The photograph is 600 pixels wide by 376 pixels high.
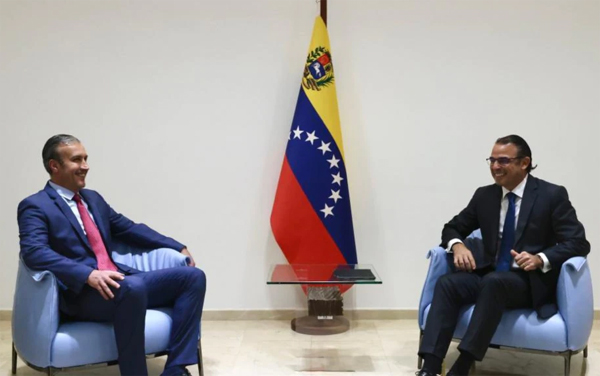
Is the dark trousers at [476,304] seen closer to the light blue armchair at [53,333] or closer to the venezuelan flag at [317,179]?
the venezuelan flag at [317,179]

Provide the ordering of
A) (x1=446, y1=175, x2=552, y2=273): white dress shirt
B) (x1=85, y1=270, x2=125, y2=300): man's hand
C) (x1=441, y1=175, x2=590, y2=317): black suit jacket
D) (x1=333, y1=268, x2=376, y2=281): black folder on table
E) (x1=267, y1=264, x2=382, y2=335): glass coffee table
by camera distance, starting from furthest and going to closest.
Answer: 1. (x1=267, y1=264, x2=382, y2=335): glass coffee table
2. (x1=446, y1=175, x2=552, y2=273): white dress shirt
3. (x1=333, y1=268, x2=376, y2=281): black folder on table
4. (x1=441, y1=175, x2=590, y2=317): black suit jacket
5. (x1=85, y1=270, x2=125, y2=300): man's hand

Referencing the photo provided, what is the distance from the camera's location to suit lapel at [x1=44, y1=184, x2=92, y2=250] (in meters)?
2.89

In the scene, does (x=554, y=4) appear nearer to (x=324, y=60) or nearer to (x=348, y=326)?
(x=324, y=60)

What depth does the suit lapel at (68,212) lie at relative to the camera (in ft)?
9.48

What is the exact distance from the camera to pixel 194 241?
4.20m

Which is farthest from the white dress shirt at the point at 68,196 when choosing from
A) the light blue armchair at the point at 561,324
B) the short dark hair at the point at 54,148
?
the light blue armchair at the point at 561,324

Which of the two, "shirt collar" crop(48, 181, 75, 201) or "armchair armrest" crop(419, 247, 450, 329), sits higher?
"shirt collar" crop(48, 181, 75, 201)

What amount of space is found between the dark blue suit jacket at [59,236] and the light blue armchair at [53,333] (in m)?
0.08

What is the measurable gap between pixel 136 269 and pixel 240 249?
1.14 meters

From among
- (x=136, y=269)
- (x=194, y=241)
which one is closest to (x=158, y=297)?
(x=136, y=269)

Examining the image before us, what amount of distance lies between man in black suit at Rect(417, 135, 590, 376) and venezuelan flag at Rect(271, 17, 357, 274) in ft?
2.81

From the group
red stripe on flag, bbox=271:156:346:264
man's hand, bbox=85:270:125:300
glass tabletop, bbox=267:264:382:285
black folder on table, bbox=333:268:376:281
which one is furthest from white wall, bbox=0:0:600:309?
man's hand, bbox=85:270:125:300

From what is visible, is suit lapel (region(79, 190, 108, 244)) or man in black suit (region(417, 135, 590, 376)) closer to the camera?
man in black suit (region(417, 135, 590, 376))

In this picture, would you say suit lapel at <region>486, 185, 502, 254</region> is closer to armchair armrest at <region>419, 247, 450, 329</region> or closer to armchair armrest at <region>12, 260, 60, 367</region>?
armchair armrest at <region>419, 247, 450, 329</region>
